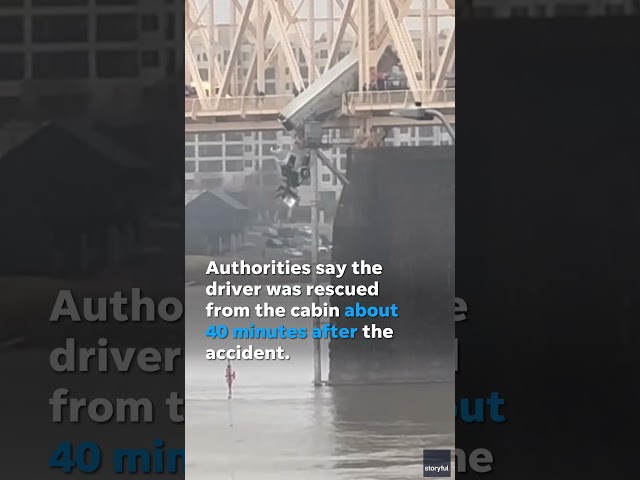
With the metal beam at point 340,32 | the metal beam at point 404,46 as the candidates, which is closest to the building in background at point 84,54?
the metal beam at point 340,32

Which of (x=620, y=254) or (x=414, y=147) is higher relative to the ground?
(x=414, y=147)

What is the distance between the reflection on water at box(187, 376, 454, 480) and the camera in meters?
2.79

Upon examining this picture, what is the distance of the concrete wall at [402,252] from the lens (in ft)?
9.13

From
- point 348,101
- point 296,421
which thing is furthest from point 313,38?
point 296,421

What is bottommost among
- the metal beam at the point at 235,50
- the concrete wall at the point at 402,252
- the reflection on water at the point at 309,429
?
the reflection on water at the point at 309,429

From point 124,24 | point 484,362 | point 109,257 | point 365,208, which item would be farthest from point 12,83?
point 484,362

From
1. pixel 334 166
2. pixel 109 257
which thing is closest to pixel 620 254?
pixel 334 166

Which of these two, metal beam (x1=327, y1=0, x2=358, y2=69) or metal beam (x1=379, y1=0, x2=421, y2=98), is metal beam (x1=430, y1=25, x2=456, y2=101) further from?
metal beam (x1=327, y1=0, x2=358, y2=69)

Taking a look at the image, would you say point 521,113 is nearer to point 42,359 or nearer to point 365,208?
point 365,208

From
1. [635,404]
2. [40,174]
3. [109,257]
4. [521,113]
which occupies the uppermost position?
[521,113]

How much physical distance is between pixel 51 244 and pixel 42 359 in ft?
1.13

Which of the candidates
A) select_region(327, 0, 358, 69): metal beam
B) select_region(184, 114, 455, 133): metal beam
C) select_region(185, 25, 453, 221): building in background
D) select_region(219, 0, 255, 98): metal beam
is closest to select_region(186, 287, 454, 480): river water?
select_region(185, 25, 453, 221): building in background

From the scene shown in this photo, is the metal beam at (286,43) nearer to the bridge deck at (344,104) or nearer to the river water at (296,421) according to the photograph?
the bridge deck at (344,104)

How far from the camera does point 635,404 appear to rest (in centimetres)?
285
